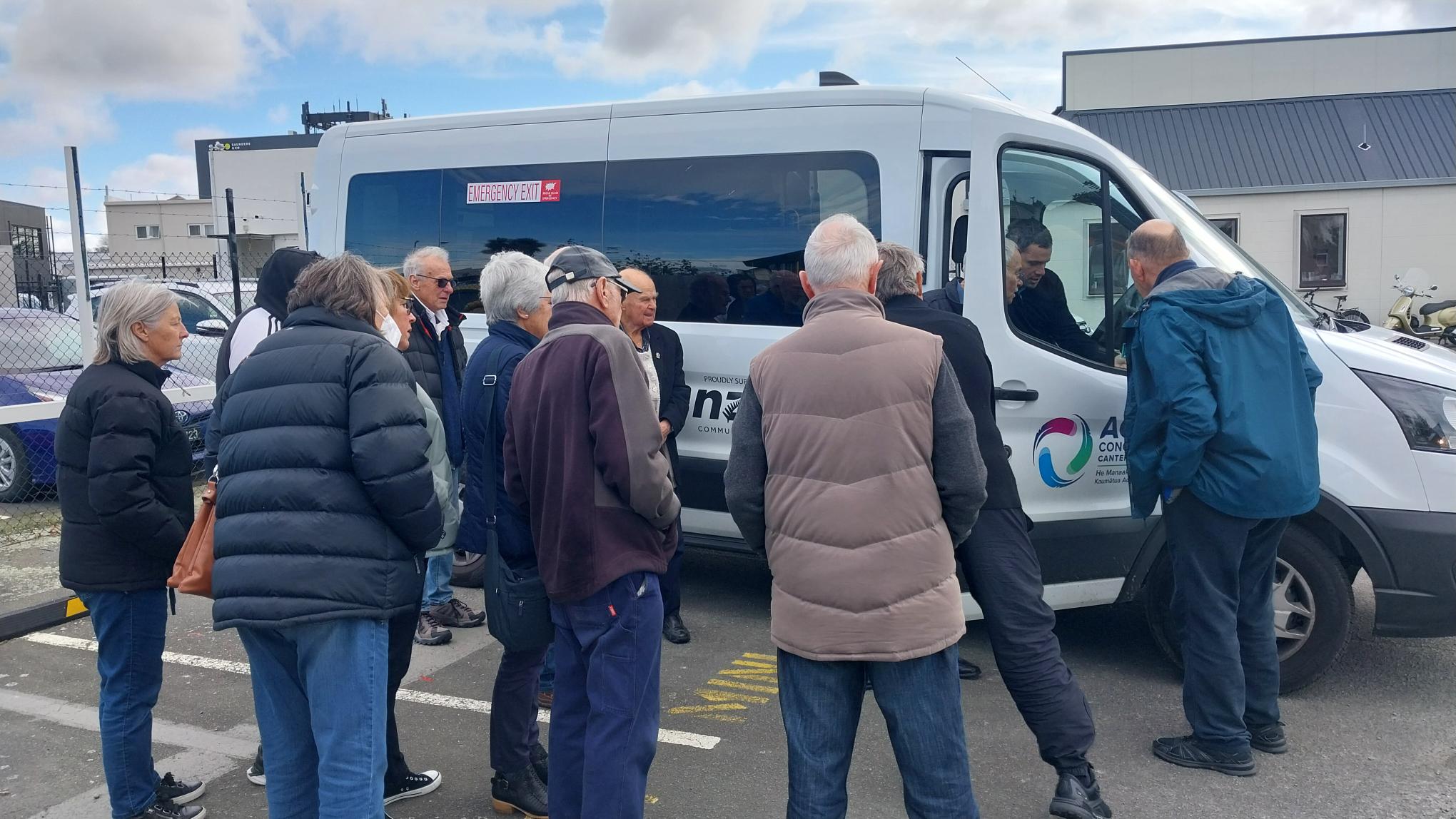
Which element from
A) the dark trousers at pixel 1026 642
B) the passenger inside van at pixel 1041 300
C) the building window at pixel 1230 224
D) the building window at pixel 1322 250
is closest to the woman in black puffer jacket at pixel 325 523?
the dark trousers at pixel 1026 642

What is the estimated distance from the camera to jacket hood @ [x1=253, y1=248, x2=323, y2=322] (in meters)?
3.81

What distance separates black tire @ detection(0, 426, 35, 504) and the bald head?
874cm

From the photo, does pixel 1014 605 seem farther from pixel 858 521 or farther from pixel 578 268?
pixel 578 268

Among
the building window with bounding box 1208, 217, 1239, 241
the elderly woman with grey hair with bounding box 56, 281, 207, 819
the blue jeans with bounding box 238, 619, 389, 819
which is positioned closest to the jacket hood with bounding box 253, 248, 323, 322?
the elderly woman with grey hair with bounding box 56, 281, 207, 819

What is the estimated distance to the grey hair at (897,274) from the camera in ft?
12.0

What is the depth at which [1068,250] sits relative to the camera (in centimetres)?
Answer: 488

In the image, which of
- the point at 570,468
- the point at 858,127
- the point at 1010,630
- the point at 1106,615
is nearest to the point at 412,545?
the point at 570,468

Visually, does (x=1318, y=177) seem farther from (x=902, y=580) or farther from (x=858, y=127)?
(x=902, y=580)

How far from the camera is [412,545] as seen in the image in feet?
10.1

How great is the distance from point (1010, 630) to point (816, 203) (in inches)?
92.0

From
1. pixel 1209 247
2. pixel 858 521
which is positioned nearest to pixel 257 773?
pixel 858 521

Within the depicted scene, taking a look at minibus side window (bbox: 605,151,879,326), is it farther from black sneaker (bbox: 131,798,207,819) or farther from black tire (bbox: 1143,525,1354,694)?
black sneaker (bbox: 131,798,207,819)

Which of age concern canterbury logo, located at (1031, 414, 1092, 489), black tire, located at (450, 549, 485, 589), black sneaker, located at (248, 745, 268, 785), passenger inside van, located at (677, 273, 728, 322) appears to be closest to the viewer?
black sneaker, located at (248, 745, 268, 785)

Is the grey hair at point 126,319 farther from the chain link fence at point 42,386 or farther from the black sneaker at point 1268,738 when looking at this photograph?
the chain link fence at point 42,386
